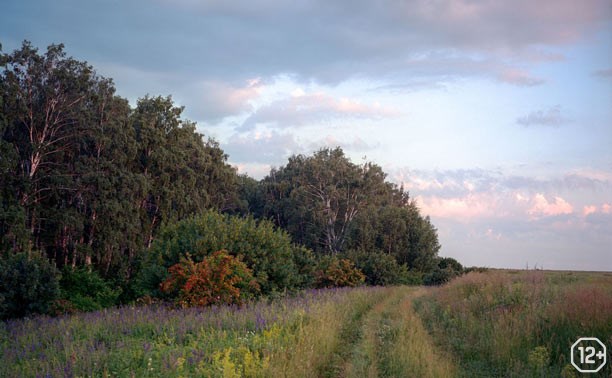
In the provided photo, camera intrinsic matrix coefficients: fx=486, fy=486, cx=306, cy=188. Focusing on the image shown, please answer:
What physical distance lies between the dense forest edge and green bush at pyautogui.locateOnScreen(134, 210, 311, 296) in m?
0.06

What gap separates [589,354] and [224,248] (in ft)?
46.4

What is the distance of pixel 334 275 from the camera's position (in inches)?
1213

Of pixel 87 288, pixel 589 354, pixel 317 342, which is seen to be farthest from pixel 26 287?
pixel 589 354

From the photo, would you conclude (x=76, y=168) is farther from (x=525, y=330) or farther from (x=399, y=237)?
(x=525, y=330)

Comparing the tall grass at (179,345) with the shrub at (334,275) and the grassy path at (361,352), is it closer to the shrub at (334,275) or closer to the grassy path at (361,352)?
the grassy path at (361,352)

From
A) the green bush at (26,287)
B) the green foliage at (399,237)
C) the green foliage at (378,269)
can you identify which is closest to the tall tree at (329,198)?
the green foliage at (399,237)

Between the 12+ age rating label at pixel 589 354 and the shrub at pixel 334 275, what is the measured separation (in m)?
21.0

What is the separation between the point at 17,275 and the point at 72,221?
1598 cm

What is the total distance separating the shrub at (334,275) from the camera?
3070 centimetres

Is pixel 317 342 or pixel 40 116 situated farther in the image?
pixel 40 116

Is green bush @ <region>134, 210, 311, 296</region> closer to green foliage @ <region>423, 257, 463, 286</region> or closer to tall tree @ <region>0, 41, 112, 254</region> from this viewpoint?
tall tree @ <region>0, 41, 112, 254</region>

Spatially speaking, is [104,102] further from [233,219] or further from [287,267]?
[287,267]

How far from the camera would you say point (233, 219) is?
22531mm

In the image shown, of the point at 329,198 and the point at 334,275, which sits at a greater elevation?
the point at 329,198
